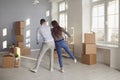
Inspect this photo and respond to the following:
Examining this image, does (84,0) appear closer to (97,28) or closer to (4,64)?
(97,28)

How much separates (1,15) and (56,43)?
5.18 m

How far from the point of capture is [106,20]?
6.50m

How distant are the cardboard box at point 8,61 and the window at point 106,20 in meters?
3.11

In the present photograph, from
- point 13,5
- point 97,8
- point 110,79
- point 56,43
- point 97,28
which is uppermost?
point 13,5

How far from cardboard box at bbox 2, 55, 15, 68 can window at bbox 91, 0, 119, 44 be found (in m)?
3.11

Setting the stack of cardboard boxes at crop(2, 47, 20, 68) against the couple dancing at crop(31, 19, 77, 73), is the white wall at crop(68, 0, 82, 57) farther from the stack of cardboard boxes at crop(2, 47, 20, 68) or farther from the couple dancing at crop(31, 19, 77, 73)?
the stack of cardboard boxes at crop(2, 47, 20, 68)

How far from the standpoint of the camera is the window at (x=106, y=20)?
613 centimetres

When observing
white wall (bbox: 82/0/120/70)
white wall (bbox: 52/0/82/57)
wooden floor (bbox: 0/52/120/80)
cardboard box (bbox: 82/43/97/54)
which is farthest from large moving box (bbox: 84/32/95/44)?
white wall (bbox: 52/0/82/57)

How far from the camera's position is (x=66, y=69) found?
563cm

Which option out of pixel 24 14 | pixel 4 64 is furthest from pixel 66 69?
pixel 24 14

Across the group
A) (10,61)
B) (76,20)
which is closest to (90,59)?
(76,20)

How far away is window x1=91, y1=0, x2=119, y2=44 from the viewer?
6133 millimetres

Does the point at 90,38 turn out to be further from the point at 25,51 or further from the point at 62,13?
the point at 62,13

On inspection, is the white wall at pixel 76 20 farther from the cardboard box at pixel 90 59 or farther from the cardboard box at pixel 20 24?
the cardboard box at pixel 20 24
